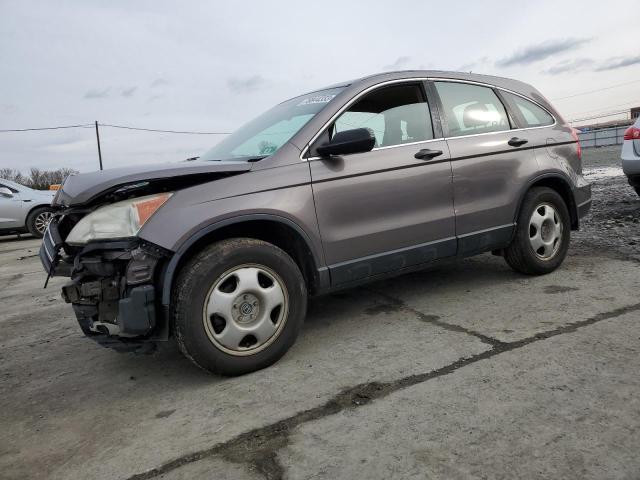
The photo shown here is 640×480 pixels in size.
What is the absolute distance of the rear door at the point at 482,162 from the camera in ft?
12.8

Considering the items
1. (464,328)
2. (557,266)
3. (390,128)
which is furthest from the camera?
(557,266)

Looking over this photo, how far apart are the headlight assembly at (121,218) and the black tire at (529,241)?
2.92 metres

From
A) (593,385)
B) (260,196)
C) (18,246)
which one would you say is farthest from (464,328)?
(18,246)

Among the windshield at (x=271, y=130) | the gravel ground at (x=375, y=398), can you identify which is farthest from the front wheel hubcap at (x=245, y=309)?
the windshield at (x=271, y=130)

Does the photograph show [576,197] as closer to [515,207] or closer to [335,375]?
[515,207]

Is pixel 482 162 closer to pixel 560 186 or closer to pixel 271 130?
pixel 560 186

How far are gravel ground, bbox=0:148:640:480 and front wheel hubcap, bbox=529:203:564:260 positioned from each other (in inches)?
12.0

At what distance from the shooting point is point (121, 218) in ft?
8.99

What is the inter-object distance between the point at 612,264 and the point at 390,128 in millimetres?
2642

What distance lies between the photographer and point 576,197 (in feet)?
15.0

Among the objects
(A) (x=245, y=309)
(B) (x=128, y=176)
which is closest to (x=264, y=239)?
(A) (x=245, y=309)

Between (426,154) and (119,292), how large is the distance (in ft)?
7.42

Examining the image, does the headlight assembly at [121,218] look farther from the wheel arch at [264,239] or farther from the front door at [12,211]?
the front door at [12,211]

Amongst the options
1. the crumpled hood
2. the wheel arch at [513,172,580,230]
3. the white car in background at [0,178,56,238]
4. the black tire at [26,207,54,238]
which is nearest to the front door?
the white car in background at [0,178,56,238]
